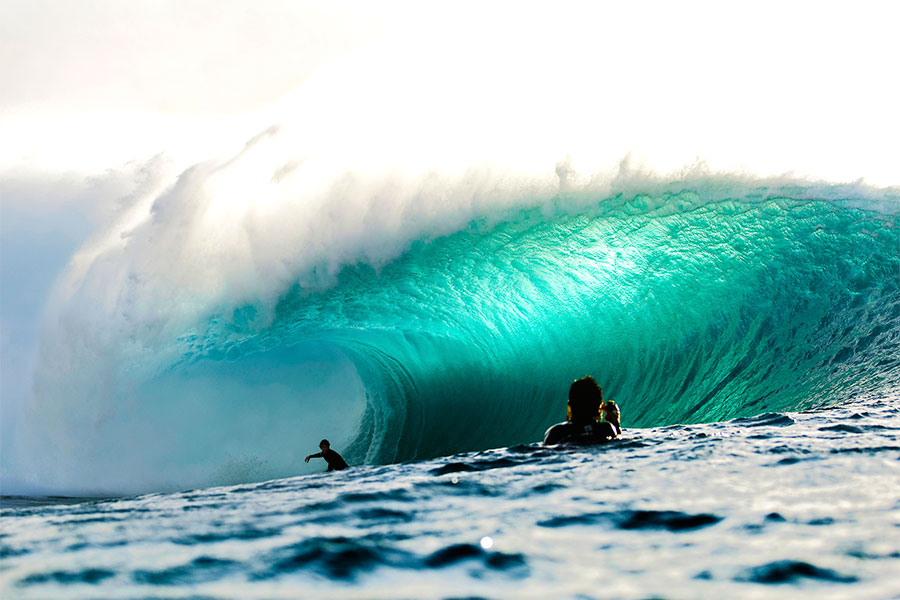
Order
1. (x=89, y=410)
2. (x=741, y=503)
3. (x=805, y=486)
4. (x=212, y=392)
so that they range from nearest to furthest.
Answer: (x=741, y=503), (x=805, y=486), (x=89, y=410), (x=212, y=392)

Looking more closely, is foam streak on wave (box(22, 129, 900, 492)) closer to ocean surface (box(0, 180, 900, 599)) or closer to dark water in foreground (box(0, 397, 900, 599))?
ocean surface (box(0, 180, 900, 599))

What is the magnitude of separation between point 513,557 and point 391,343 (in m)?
9.36

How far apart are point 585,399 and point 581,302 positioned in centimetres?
592

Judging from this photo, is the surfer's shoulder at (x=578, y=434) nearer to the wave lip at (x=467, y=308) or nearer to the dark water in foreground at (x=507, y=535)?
the dark water in foreground at (x=507, y=535)

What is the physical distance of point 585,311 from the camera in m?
11.0

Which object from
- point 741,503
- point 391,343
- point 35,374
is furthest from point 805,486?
point 35,374

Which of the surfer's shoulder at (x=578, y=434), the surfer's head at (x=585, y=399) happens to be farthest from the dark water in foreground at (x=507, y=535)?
the surfer's shoulder at (x=578, y=434)

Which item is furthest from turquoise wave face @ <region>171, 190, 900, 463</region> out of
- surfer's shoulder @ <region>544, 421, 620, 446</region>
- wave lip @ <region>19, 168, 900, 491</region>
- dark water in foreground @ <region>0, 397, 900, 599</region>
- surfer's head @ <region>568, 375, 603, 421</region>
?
dark water in foreground @ <region>0, 397, 900, 599</region>

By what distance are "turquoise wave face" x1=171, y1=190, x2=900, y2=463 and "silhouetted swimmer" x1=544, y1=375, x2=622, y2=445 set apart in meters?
4.54

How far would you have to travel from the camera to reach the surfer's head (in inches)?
204

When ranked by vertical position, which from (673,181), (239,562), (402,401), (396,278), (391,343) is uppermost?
(673,181)

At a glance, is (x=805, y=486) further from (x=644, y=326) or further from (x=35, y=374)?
(x=35, y=374)

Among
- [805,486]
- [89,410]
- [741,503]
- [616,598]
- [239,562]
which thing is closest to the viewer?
[616,598]

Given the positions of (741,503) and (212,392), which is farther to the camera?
(212,392)
